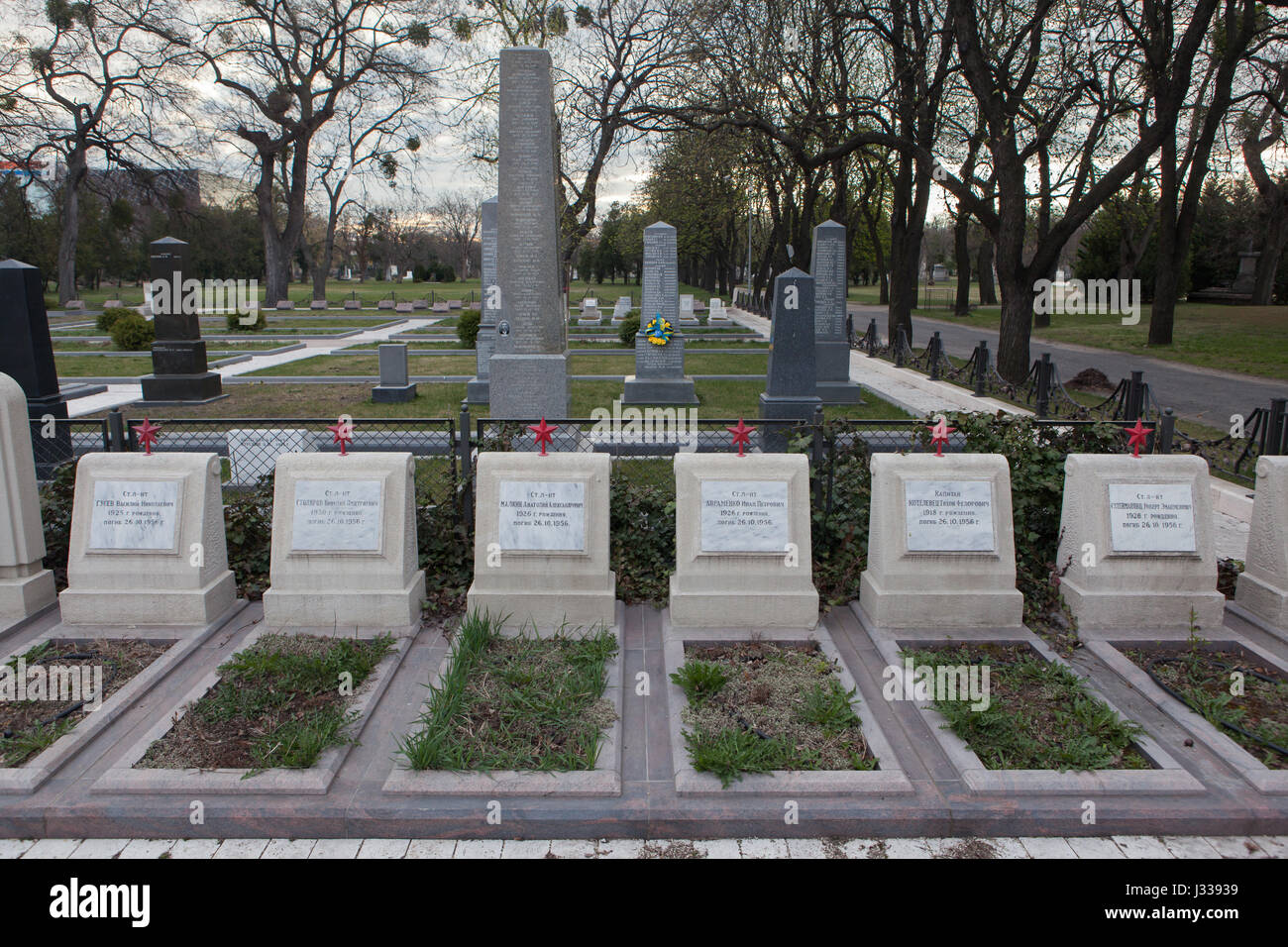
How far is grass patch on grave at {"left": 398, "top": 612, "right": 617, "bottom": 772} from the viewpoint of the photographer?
4.27m

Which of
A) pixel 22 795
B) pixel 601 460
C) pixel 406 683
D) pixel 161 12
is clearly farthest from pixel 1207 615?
pixel 161 12

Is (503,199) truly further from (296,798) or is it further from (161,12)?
(161,12)

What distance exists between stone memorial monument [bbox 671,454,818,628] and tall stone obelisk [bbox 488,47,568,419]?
531cm

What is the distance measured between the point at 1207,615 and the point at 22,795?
276 inches

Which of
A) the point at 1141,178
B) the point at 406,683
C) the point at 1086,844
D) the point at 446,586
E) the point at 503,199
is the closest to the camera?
the point at 1086,844

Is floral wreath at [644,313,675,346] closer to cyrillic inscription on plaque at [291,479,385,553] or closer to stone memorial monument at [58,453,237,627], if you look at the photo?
cyrillic inscription on plaque at [291,479,385,553]

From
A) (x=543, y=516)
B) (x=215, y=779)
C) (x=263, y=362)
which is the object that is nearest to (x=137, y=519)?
(x=215, y=779)

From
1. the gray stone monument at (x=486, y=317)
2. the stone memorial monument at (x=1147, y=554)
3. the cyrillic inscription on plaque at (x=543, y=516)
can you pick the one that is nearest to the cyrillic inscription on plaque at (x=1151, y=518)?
the stone memorial monument at (x=1147, y=554)

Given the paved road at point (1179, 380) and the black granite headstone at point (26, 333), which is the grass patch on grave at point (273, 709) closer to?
the black granite headstone at point (26, 333)

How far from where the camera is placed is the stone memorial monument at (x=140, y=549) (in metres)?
5.83

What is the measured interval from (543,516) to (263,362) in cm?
1905

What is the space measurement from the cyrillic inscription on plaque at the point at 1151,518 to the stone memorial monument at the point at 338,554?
15.9ft

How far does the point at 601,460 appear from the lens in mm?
5879

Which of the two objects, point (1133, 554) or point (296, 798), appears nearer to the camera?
point (296, 798)
